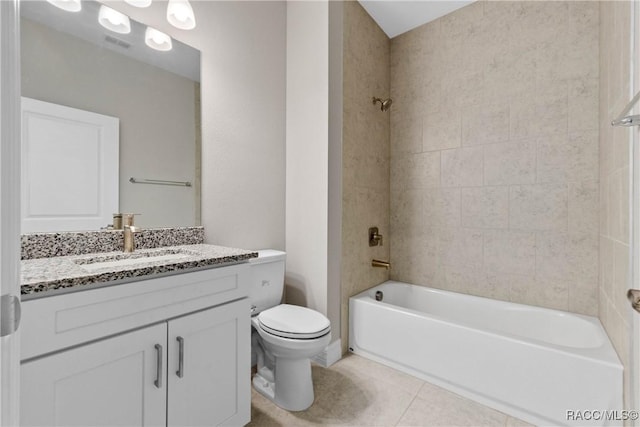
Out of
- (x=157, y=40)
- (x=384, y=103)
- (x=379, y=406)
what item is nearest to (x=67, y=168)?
(x=157, y=40)

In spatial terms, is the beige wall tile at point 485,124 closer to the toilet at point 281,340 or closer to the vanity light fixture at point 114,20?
the toilet at point 281,340

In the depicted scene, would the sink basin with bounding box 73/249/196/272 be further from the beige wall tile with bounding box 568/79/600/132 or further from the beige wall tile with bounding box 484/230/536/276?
the beige wall tile with bounding box 568/79/600/132

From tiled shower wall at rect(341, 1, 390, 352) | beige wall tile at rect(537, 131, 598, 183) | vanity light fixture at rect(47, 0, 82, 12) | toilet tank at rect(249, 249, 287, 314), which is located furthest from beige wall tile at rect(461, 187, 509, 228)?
vanity light fixture at rect(47, 0, 82, 12)

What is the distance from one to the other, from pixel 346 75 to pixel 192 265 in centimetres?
169

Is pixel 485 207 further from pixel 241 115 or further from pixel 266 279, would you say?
pixel 241 115

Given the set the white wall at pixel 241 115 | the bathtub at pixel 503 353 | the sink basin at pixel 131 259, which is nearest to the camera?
the sink basin at pixel 131 259

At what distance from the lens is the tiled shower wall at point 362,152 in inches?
83.7

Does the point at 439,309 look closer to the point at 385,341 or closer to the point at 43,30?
the point at 385,341

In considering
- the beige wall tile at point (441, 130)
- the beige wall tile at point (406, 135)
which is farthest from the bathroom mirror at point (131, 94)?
the beige wall tile at point (441, 130)

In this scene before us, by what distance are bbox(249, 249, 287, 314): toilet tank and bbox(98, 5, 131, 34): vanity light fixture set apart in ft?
4.42

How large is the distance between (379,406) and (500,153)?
1.87 meters

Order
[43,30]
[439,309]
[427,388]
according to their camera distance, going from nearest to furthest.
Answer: [43,30]
[427,388]
[439,309]

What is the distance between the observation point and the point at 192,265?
1.14 metres

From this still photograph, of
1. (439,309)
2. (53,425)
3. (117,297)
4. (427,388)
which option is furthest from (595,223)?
Result: (53,425)
